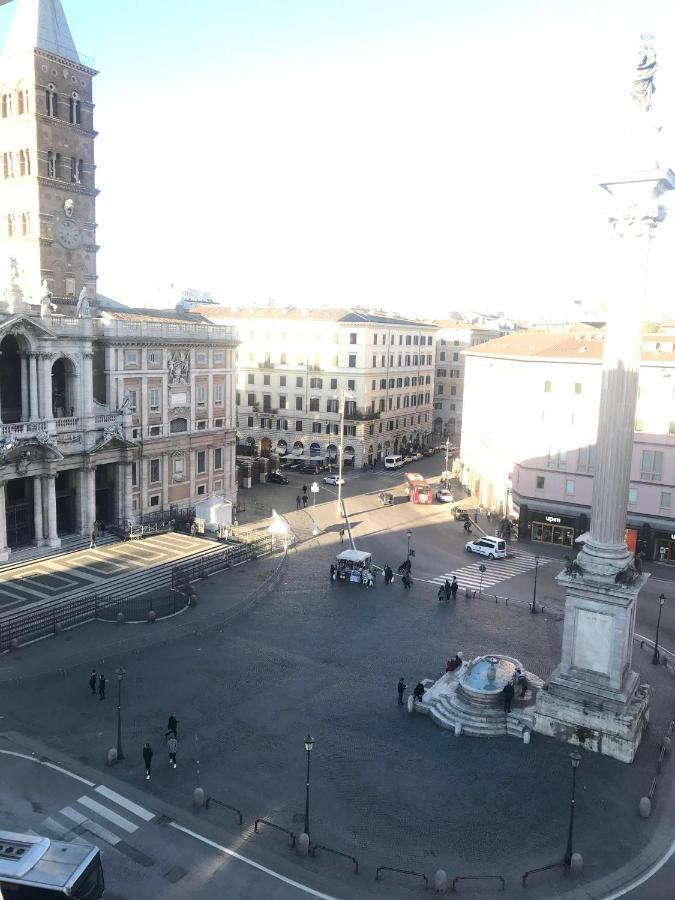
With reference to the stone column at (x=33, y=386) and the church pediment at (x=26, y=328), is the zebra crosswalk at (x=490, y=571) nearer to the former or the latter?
the stone column at (x=33, y=386)

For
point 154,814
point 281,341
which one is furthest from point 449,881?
point 281,341

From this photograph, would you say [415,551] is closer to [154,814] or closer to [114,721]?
[114,721]

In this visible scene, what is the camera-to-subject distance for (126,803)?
24.6 metres

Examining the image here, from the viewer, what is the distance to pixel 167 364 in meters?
59.6

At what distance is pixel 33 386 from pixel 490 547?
34.2 meters

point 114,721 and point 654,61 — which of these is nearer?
point 654,61

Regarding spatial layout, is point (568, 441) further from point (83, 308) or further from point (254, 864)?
point (254, 864)

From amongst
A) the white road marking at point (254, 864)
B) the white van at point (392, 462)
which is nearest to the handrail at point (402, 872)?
the white road marking at point (254, 864)

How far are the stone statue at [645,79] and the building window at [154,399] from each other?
4086cm

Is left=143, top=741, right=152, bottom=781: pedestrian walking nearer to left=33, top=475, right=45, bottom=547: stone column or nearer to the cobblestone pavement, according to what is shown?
the cobblestone pavement

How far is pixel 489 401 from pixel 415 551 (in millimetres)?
22064

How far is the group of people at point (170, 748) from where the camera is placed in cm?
2609

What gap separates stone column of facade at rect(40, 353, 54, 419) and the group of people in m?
28.6

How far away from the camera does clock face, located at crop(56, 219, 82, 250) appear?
5757 cm
